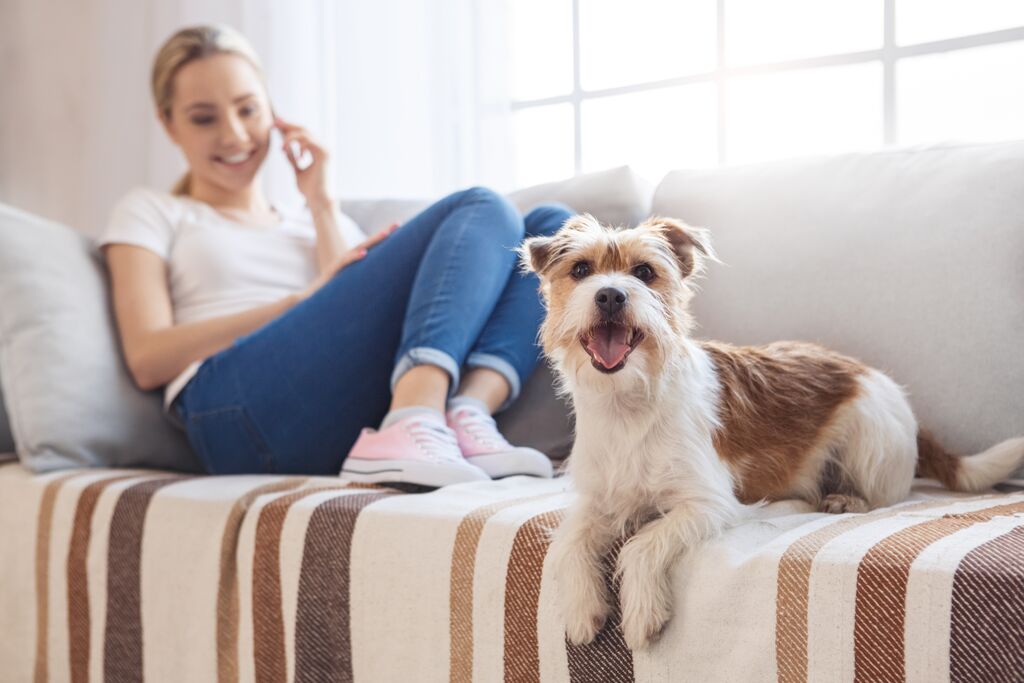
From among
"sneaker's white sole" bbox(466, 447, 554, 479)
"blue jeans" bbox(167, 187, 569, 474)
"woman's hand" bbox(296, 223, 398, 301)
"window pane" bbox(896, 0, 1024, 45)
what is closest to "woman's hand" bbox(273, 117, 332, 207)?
"woman's hand" bbox(296, 223, 398, 301)

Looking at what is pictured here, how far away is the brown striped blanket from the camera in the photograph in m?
0.82

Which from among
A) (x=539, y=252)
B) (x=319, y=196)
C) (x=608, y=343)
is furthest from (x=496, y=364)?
(x=319, y=196)

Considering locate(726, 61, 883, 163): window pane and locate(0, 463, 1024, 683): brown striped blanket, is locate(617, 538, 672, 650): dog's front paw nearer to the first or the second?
locate(0, 463, 1024, 683): brown striped blanket

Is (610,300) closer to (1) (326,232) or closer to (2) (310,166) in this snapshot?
(1) (326,232)

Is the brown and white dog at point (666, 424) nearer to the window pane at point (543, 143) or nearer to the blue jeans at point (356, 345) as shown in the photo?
the blue jeans at point (356, 345)

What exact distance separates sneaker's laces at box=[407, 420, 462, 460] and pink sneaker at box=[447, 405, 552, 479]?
4cm

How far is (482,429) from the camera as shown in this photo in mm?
1513

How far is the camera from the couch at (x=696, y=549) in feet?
2.78

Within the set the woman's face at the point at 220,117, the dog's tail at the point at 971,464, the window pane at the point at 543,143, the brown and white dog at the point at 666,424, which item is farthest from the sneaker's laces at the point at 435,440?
the window pane at the point at 543,143

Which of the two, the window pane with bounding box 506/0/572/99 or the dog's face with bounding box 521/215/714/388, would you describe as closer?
the dog's face with bounding box 521/215/714/388

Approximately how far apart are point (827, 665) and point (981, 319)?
80 cm

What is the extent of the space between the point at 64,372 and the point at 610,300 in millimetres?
1211

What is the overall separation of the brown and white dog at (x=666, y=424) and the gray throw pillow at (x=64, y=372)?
1.01 meters

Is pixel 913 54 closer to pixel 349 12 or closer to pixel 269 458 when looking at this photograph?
pixel 349 12
